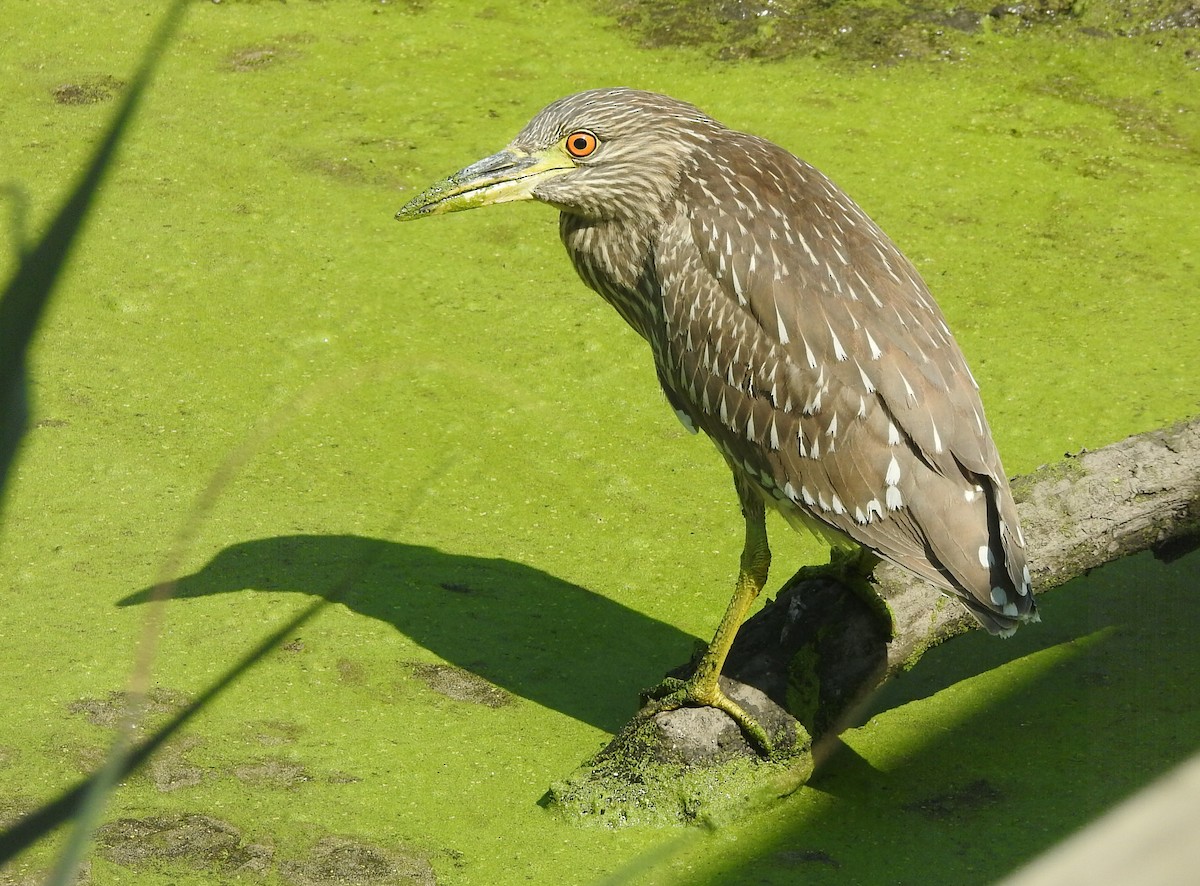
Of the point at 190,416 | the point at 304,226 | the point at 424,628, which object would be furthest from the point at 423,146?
the point at 424,628

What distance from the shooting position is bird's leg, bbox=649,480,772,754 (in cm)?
290

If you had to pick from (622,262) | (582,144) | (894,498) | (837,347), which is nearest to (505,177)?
(582,144)

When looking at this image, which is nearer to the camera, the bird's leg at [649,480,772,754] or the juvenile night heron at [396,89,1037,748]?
the juvenile night heron at [396,89,1037,748]

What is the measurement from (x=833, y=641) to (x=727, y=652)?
0.25 m

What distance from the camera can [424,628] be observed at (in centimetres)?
348

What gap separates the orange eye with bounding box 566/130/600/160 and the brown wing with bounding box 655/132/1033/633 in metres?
0.26

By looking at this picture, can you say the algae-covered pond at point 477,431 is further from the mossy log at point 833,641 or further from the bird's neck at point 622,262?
the bird's neck at point 622,262

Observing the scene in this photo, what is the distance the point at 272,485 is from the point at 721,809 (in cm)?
179

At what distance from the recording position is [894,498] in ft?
9.21

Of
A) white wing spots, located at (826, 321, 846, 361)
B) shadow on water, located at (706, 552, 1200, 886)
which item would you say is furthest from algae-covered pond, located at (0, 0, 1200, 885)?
white wing spots, located at (826, 321, 846, 361)

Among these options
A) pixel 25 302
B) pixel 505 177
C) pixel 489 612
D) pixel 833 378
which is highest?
pixel 25 302

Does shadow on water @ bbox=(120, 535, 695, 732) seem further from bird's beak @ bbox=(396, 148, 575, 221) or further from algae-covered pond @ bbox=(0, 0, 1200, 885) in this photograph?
bird's beak @ bbox=(396, 148, 575, 221)

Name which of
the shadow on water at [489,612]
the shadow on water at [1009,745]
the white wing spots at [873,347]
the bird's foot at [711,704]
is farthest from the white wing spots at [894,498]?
the shadow on water at [489,612]

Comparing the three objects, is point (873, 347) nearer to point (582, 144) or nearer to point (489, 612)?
point (582, 144)
